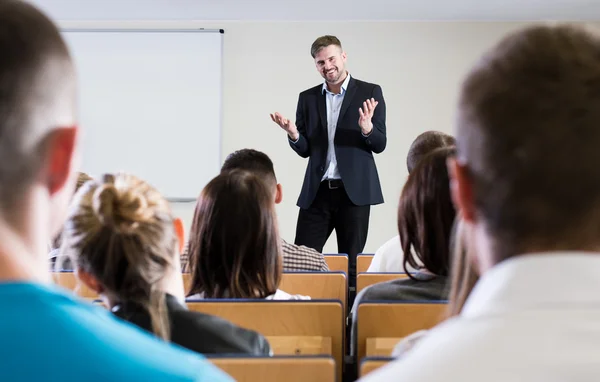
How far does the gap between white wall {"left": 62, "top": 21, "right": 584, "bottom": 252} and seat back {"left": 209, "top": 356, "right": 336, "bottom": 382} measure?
21.2 feet

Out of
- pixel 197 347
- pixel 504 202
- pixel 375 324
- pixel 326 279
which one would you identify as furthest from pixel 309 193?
pixel 504 202

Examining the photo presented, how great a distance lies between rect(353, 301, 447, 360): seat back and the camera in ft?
6.59

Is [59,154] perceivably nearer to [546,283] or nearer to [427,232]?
→ [546,283]

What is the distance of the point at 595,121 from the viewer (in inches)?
27.2

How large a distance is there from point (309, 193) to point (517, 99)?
428 cm

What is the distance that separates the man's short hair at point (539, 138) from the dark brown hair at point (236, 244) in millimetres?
1673

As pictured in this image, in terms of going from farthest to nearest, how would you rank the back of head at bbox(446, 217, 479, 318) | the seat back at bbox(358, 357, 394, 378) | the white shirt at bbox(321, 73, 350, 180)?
the white shirt at bbox(321, 73, 350, 180), the seat back at bbox(358, 357, 394, 378), the back of head at bbox(446, 217, 479, 318)

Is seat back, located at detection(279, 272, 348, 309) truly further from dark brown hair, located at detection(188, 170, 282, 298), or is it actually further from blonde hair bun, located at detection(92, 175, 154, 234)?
blonde hair bun, located at detection(92, 175, 154, 234)

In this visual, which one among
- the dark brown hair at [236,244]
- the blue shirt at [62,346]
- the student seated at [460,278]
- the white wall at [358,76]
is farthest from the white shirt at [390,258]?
the white wall at [358,76]

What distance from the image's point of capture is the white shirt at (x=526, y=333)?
0.64m

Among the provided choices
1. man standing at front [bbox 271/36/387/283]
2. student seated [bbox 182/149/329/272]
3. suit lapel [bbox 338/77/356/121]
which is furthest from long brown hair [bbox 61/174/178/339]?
suit lapel [bbox 338/77/356/121]

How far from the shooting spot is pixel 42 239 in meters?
0.71

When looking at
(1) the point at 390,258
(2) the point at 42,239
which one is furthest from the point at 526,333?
(1) the point at 390,258

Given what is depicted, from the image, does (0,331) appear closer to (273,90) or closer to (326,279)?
(326,279)
